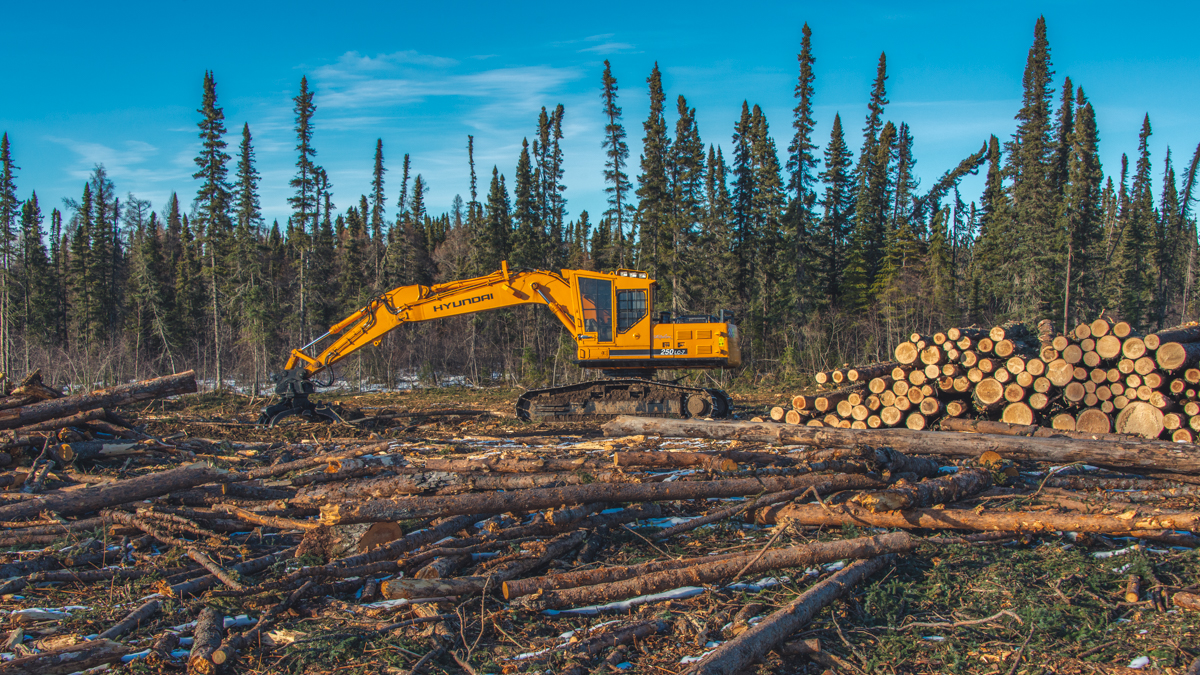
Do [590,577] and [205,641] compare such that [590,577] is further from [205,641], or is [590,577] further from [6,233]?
[6,233]

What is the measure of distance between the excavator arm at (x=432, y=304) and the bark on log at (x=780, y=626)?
10.2 metres

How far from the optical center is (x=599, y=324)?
14227mm

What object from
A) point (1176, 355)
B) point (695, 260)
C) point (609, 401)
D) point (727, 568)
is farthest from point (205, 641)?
point (695, 260)

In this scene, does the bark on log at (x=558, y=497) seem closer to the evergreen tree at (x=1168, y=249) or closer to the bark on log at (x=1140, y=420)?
the bark on log at (x=1140, y=420)

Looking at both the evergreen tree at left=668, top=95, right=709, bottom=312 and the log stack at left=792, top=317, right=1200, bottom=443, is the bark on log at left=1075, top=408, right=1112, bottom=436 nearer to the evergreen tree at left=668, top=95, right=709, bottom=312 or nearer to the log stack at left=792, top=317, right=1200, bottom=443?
the log stack at left=792, top=317, right=1200, bottom=443

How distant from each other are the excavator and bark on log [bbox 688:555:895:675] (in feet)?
30.4

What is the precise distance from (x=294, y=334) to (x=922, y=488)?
3554 cm

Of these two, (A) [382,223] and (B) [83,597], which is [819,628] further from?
(A) [382,223]

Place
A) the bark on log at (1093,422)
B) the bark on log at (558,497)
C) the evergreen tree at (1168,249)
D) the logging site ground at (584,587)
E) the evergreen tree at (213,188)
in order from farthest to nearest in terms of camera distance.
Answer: the evergreen tree at (1168,249)
the evergreen tree at (213,188)
the bark on log at (1093,422)
the bark on log at (558,497)
the logging site ground at (584,587)


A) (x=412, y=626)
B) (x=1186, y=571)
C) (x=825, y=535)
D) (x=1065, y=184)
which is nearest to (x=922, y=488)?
(x=825, y=535)

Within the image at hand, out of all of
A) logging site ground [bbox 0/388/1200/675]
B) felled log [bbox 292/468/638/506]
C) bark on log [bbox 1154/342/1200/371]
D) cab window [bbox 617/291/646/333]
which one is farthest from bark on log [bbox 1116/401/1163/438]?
cab window [bbox 617/291/646/333]

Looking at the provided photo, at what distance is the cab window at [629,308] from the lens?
14.1 m

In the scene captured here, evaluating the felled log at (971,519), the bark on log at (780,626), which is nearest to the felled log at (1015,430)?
the felled log at (971,519)

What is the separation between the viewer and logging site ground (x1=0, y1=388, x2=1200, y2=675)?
3.64 m
